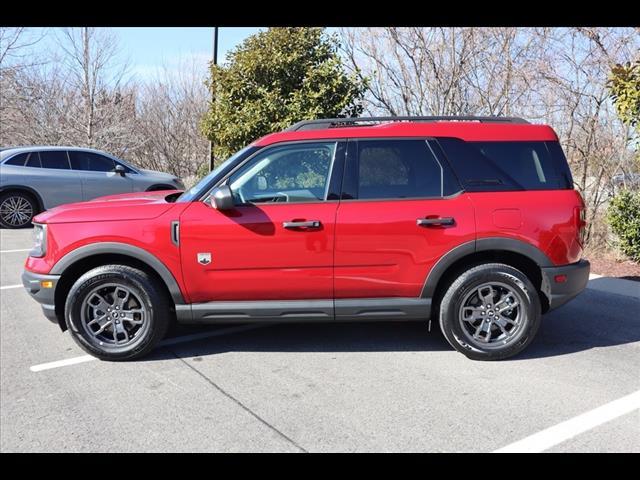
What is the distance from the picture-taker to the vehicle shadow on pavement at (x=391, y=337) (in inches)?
170

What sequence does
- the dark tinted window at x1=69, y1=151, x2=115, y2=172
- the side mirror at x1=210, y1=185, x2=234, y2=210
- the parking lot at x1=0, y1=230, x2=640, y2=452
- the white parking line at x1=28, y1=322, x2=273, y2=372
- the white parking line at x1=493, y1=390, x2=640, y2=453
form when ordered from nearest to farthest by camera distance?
the white parking line at x1=493, y1=390, x2=640, y2=453 < the parking lot at x1=0, y1=230, x2=640, y2=452 < the side mirror at x1=210, y1=185, x2=234, y2=210 < the white parking line at x1=28, y1=322, x2=273, y2=372 < the dark tinted window at x1=69, y1=151, x2=115, y2=172

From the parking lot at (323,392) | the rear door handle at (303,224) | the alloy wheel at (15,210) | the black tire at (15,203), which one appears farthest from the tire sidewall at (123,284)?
the alloy wheel at (15,210)

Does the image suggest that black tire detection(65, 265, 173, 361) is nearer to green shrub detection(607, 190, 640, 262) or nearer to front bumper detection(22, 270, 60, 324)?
front bumper detection(22, 270, 60, 324)

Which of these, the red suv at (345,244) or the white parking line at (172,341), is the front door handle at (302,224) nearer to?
the red suv at (345,244)

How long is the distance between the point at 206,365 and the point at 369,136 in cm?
223

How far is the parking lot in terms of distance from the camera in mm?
2932

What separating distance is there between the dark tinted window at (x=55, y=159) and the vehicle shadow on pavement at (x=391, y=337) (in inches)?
299

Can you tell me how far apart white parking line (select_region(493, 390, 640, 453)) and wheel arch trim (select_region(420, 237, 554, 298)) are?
1.12 metres

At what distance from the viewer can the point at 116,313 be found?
4.08m

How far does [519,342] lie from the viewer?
4035mm

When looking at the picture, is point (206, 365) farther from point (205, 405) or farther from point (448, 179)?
point (448, 179)

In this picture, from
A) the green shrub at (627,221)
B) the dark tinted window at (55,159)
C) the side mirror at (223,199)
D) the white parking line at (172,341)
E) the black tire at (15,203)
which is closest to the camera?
the side mirror at (223,199)

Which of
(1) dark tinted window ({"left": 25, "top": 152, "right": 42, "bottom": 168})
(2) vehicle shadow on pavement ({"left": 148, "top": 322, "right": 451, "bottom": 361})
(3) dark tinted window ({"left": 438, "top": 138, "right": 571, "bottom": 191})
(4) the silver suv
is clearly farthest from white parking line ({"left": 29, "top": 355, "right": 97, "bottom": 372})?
(1) dark tinted window ({"left": 25, "top": 152, "right": 42, "bottom": 168})

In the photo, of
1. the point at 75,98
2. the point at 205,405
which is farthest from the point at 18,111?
the point at 205,405
